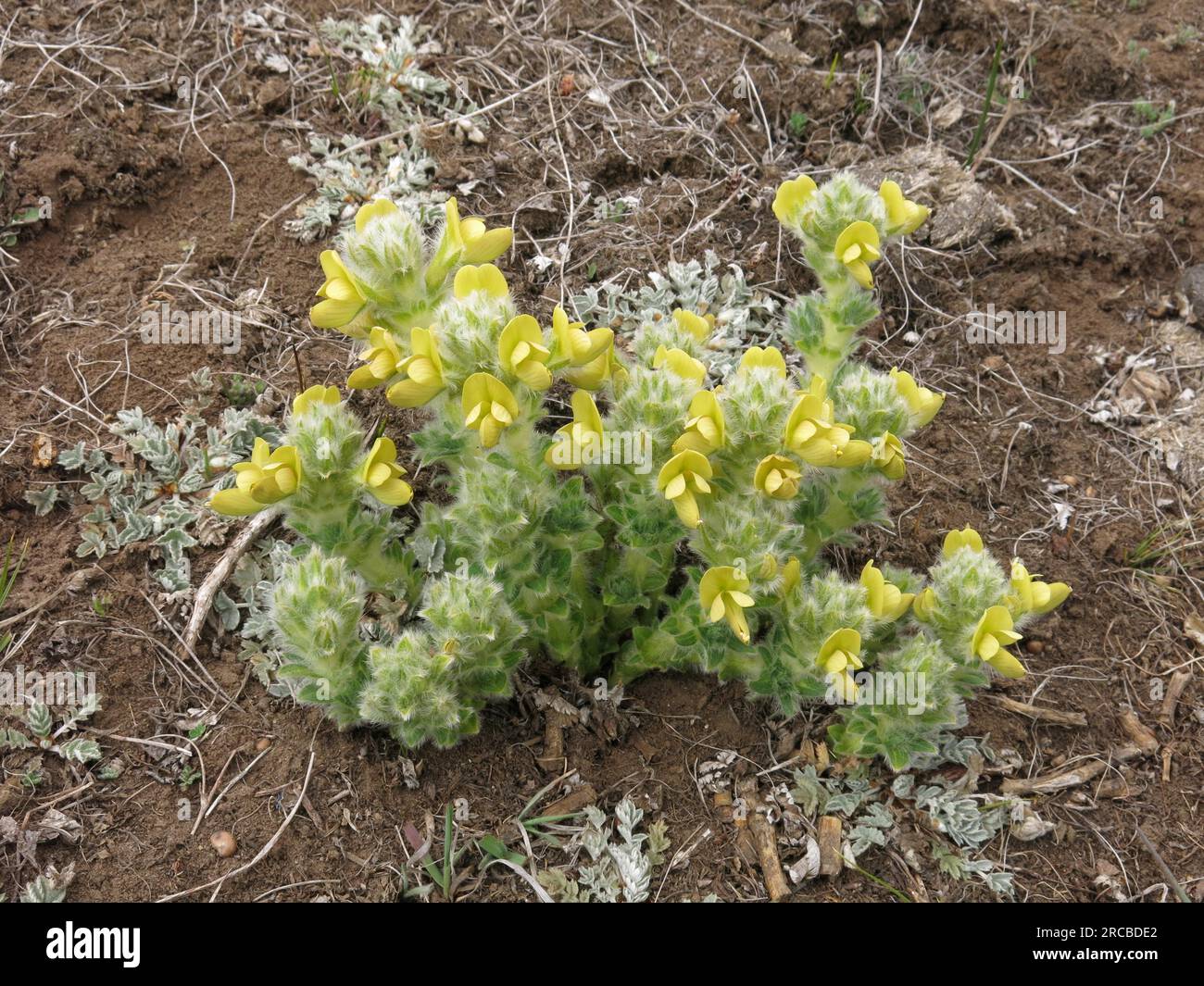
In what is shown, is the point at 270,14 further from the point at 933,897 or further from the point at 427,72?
the point at 933,897

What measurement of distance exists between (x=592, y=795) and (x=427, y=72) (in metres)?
3.42

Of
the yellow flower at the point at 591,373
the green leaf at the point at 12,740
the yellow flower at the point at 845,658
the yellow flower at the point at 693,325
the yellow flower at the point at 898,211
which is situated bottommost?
the green leaf at the point at 12,740

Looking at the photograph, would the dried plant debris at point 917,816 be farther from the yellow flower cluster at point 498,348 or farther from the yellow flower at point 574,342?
the yellow flower at point 574,342

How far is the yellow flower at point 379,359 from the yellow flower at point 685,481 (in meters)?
0.73

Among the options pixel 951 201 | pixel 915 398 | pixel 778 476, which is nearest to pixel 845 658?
pixel 778 476

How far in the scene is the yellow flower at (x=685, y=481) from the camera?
2.34 meters

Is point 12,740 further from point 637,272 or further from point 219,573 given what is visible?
point 637,272

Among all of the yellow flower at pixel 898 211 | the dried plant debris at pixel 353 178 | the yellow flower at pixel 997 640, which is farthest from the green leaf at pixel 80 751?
the yellow flower at pixel 898 211

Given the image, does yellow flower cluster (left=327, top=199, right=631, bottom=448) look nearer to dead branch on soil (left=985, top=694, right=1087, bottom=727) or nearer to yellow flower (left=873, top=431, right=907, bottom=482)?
yellow flower (left=873, top=431, right=907, bottom=482)

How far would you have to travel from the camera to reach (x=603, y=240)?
4215mm

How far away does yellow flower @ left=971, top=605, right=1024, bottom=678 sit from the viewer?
252 cm

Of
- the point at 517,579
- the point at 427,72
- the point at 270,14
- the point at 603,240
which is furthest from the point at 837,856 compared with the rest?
the point at 270,14

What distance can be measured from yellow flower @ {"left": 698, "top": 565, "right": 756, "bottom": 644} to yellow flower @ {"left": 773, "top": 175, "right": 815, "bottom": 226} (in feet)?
3.68

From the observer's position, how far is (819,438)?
2.36 meters
